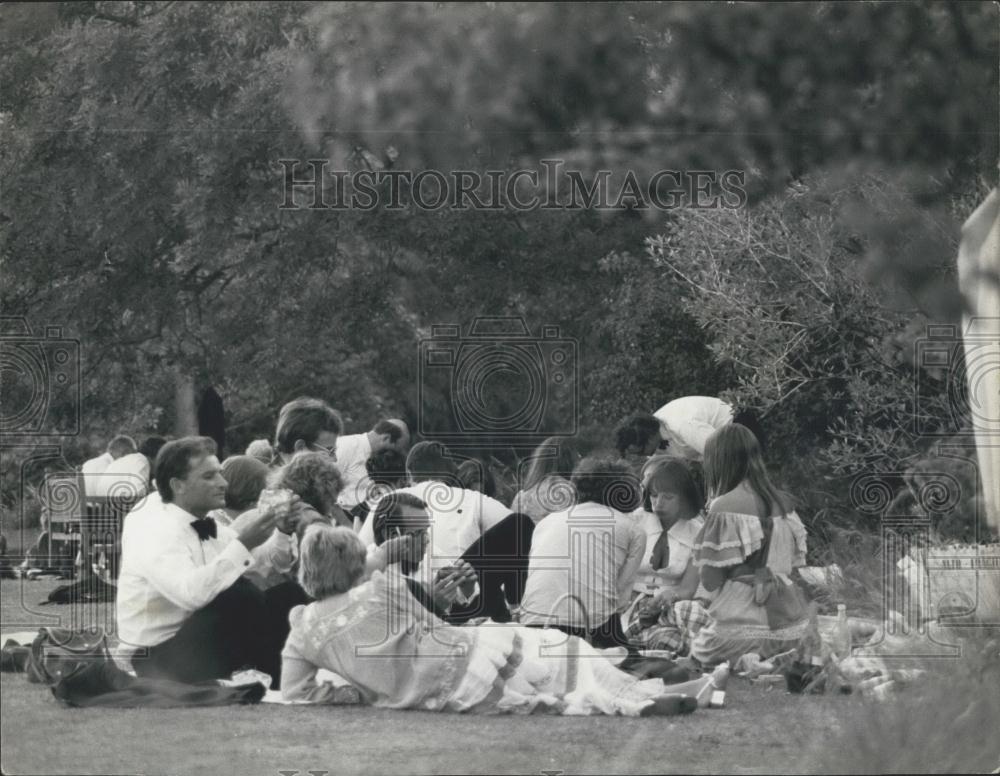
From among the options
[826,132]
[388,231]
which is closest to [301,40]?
[388,231]

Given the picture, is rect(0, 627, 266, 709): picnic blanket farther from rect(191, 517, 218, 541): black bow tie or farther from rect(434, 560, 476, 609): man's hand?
rect(434, 560, 476, 609): man's hand

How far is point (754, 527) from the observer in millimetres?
7027

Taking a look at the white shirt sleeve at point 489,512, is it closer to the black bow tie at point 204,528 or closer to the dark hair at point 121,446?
the black bow tie at point 204,528

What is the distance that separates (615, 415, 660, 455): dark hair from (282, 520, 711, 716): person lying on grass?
143 cm

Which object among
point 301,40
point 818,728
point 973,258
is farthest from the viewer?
point 301,40

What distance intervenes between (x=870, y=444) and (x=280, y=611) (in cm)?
302

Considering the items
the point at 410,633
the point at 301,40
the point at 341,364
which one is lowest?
the point at 410,633

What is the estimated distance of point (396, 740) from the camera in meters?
6.09

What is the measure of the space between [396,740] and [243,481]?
142cm

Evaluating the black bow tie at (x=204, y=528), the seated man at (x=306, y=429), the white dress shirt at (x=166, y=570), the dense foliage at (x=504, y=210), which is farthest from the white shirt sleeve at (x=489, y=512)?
the black bow tie at (x=204, y=528)

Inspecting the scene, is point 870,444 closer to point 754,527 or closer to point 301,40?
point 754,527

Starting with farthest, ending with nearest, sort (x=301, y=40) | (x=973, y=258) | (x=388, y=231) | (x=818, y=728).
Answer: (x=388, y=231) < (x=301, y=40) < (x=973, y=258) < (x=818, y=728)

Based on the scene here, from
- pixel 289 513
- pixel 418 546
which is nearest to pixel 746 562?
pixel 418 546

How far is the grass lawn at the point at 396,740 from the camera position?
5871 mm
